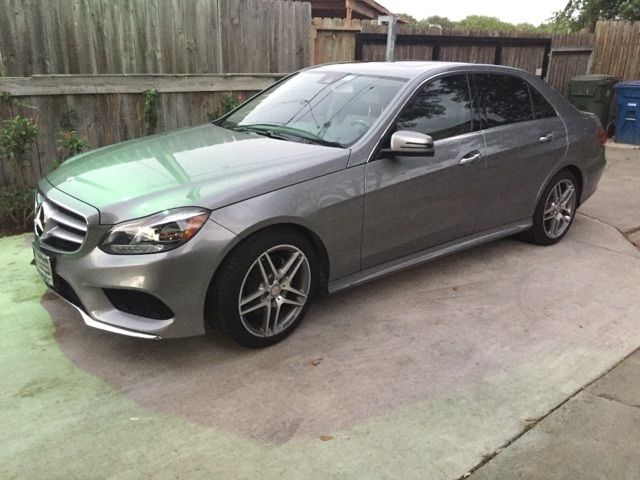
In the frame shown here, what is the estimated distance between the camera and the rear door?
14.9 ft

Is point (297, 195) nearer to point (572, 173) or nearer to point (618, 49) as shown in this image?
point (572, 173)

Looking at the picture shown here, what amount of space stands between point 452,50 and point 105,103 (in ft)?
19.9

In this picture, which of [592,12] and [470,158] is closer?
[470,158]

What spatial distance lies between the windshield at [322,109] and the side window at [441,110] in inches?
7.2

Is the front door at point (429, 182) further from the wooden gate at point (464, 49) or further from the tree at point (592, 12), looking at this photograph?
the tree at point (592, 12)

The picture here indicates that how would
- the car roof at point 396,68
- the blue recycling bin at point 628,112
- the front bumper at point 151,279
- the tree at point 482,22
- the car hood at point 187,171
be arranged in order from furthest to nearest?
the tree at point 482,22 → the blue recycling bin at point 628,112 → the car roof at point 396,68 → the car hood at point 187,171 → the front bumper at point 151,279

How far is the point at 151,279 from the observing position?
295cm

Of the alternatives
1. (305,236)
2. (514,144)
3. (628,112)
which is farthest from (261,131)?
(628,112)

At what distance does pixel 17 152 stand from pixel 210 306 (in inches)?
130

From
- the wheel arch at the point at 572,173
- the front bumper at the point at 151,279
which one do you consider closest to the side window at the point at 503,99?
the wheel arch at the point at 572,173

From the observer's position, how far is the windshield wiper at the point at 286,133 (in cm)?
381

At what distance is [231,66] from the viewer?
7125 millimetres

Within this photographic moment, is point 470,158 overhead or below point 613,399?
overhead

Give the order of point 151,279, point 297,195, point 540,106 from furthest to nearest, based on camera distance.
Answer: point 540,106
point 297,195
point 151,279
